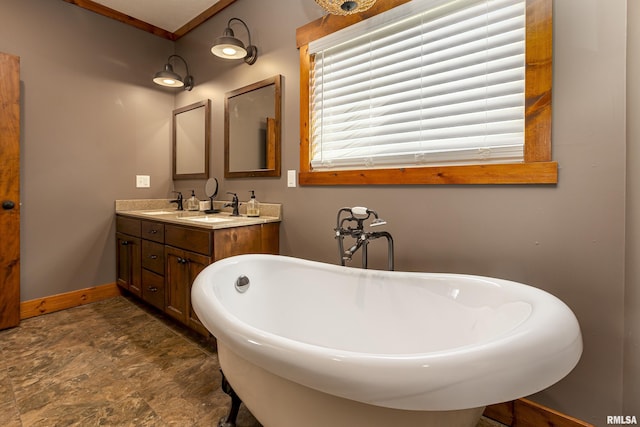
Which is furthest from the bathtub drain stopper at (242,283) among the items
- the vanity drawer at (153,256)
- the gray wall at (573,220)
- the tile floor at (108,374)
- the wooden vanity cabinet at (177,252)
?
the vanity drawer at (153,256)

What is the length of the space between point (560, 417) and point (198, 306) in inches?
57.3

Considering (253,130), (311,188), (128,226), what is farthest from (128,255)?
(311,188)

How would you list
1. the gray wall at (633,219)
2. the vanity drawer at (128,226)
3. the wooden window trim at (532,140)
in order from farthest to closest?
the vanity drawer at (128,226) < the wooden window trim at (532,140) < the gray wall at (633,219)

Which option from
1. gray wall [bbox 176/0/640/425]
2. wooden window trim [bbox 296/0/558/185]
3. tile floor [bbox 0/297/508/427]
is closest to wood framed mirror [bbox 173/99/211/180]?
tile floor [bbox 0/297/508/427]

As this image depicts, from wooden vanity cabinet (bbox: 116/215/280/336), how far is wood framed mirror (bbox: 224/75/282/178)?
0.52 metres

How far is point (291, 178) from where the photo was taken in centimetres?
217

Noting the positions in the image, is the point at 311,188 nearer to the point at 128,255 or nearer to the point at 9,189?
the point at 128,255

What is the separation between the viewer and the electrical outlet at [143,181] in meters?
2.96

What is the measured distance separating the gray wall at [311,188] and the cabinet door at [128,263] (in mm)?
108

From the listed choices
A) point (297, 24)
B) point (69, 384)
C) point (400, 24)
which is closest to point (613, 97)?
point (400, 24)

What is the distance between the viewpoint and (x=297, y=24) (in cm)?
210

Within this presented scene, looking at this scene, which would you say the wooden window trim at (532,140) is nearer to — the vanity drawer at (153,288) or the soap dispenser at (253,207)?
the soap dispenser at (253,207)

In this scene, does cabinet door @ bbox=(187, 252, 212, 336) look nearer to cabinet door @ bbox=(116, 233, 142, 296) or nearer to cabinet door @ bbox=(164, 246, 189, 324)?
cabinet door @ bbox=(164, 246, 189, 324)

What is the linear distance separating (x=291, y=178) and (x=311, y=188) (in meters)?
0.20
